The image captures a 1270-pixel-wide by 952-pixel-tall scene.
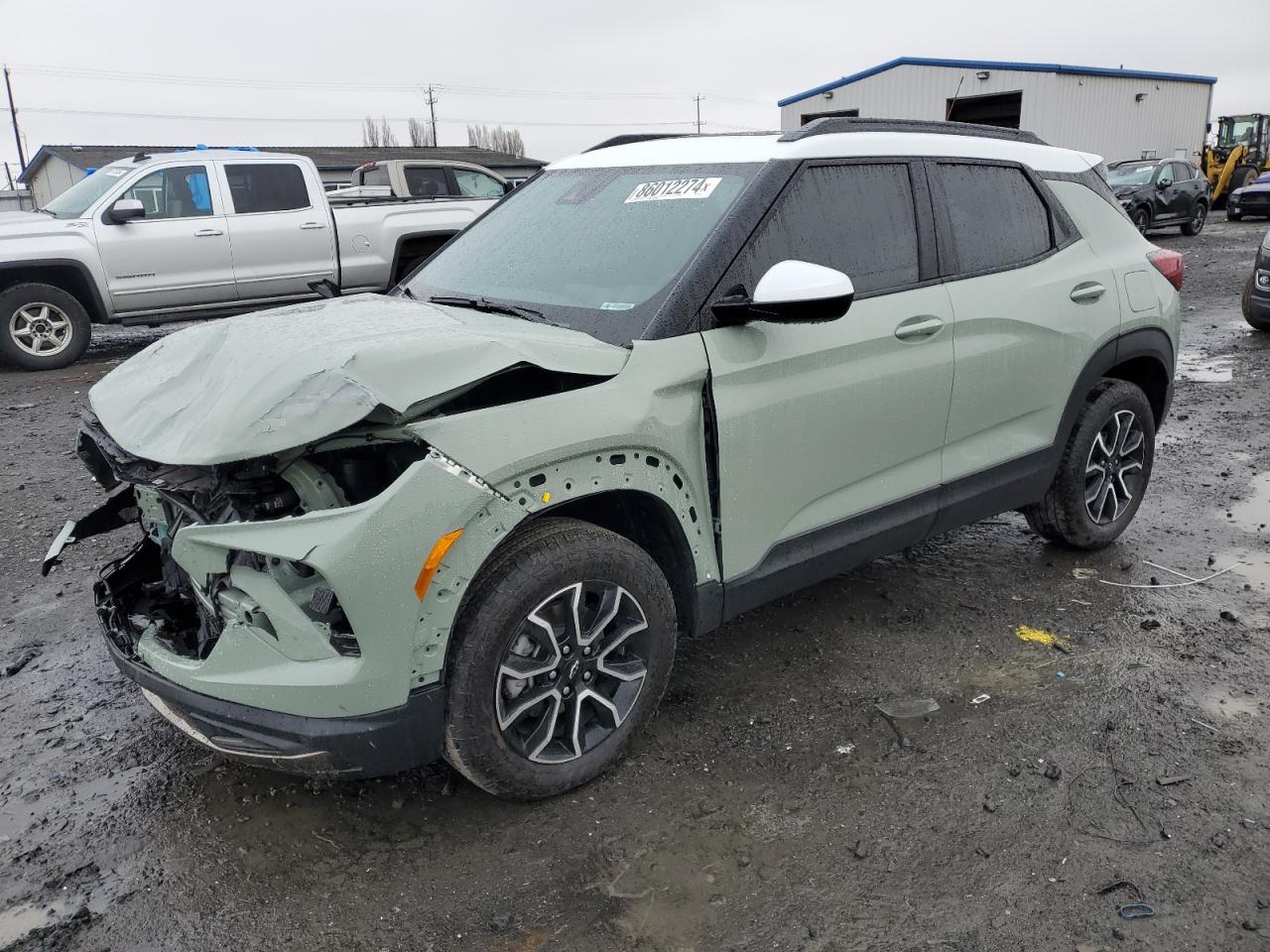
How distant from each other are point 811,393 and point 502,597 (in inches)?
49.2

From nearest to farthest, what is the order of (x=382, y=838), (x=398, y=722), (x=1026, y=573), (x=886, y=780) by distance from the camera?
(x=398, y=722), (x=382, y=838), (x=886, y=780), (x=1026, y=573)

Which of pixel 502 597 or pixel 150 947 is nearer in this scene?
pixel 150 947

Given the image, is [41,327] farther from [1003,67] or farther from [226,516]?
[1003,67]

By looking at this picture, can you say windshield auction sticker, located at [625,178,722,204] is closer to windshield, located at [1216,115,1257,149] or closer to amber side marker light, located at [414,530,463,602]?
amber side marker light, located at [414,530,463,602]

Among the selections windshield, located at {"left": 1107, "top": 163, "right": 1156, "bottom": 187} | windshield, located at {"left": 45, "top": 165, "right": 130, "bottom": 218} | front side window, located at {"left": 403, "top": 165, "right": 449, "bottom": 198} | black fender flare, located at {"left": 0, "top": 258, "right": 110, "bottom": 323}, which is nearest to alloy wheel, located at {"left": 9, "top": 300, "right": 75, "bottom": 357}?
black fender flare, located at {"left": 0, "top": 258, "right": 110, "bottom": 323}

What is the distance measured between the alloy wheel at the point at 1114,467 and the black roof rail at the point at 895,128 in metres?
1.33

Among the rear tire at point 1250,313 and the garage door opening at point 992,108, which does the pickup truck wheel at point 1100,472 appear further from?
the garage door opening at point 992,108

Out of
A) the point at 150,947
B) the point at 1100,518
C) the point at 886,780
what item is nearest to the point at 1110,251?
the point at 1100,518

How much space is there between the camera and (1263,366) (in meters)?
8.87

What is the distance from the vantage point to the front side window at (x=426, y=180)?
46.4ft

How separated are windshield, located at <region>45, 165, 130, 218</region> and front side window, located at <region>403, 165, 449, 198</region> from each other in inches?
180

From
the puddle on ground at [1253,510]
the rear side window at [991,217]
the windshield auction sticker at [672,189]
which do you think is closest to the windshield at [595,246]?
the windshield auction sticker at [672,189]

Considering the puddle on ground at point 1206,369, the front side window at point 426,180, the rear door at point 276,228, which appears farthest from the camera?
the front side window at point 426,180

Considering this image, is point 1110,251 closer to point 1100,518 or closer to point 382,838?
point 1100,518
